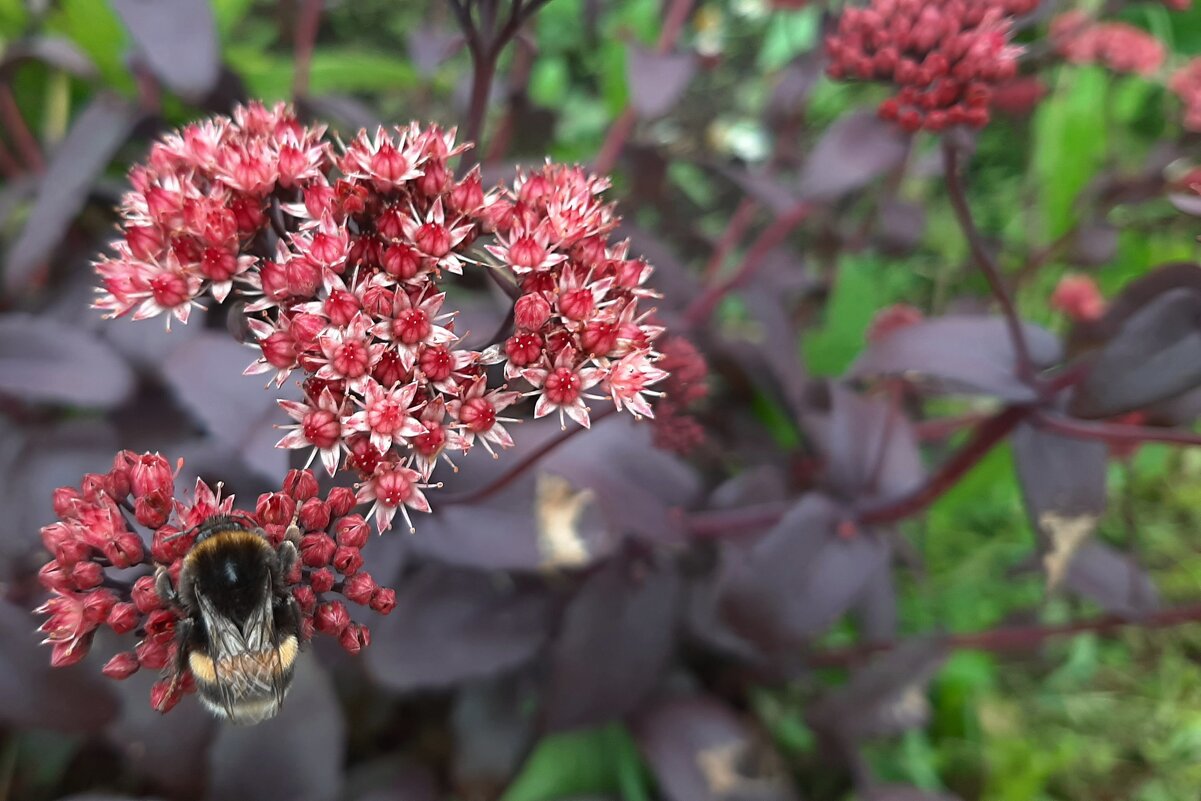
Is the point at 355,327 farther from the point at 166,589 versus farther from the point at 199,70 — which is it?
the point at 199,70

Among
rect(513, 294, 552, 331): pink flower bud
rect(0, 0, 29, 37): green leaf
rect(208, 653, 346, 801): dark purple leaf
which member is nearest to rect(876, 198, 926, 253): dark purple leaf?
rect(513, 294, 552, 331): pink flower bud

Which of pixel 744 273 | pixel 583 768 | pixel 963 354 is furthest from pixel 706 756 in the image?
pixel 744 273

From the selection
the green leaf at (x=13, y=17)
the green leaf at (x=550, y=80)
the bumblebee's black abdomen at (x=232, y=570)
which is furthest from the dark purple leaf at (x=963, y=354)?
the green leaf at (x=13, y=17)

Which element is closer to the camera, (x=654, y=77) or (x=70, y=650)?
(x=70, y=650)

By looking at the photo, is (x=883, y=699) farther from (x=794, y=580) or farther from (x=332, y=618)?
(x=332, y=618)

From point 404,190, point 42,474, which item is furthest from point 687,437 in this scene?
point 42,474

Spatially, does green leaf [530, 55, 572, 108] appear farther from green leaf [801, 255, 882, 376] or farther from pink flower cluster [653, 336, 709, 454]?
pink flower cluster [653, 336, 709, 454]
